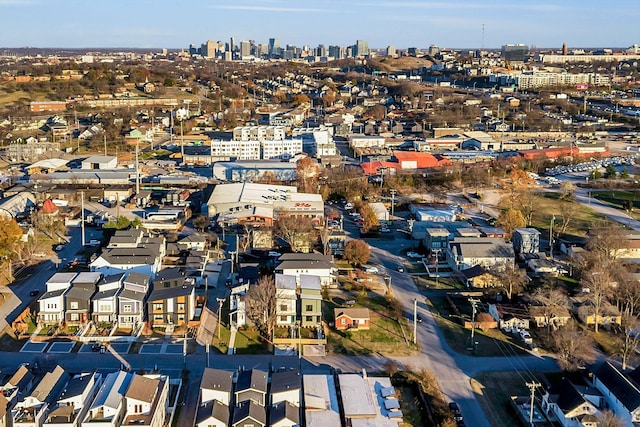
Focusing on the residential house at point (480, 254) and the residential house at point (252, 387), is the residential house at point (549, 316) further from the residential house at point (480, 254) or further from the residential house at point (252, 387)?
the residential house at point (252, 387)

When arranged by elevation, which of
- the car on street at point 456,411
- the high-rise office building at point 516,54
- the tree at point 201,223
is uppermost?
the high-rise office building at point 516,54

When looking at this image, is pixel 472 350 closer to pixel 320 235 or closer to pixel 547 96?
pixel 320 235

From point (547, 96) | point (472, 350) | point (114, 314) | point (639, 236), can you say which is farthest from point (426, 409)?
point (547, 96)

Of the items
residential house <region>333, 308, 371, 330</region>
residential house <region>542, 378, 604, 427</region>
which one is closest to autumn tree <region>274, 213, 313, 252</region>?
residential house <region>333, 308, 371, 330</region>

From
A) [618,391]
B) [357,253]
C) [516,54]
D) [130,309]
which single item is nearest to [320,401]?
[618,391]

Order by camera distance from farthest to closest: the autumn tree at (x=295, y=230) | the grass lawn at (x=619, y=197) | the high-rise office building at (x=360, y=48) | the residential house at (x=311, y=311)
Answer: the high-rise office building at (x=360, y=48) → the grass lawn at (x=619, y=197) → the autumn tree at (x=295, y=230) → the residential house at (x=311, y=311)

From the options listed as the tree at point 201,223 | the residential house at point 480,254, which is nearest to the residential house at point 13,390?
the tree at point 201,223

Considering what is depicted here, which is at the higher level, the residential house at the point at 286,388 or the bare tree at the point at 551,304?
the bare tree at the point at 551,304
